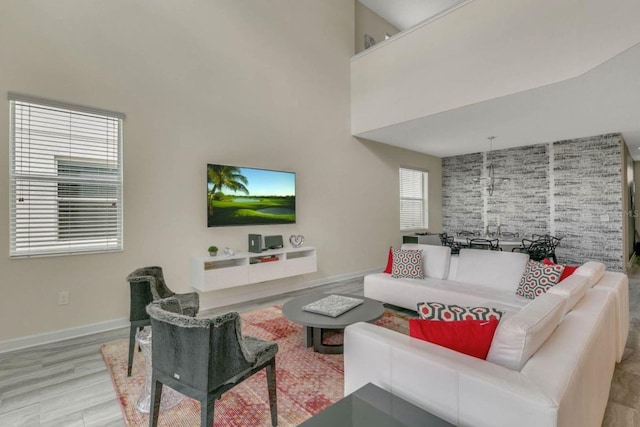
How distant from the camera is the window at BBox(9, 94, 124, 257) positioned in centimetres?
315

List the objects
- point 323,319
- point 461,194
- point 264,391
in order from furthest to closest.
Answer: point 461,194 < point 323,319 < point 264,391

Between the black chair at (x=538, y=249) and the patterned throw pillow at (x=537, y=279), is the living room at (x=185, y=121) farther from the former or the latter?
the patterned throw pillow at (x=537, y=279)

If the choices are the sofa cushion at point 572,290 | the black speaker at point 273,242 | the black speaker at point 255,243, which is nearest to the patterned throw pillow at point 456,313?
the sofa cushion at point 572,290

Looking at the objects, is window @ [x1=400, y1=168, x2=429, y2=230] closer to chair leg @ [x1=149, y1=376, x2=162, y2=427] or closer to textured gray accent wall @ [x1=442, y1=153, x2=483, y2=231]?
textured gray accent wall @ [x1=442, y1=153, x2=483, y2=231]

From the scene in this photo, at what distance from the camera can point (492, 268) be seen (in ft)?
12.3

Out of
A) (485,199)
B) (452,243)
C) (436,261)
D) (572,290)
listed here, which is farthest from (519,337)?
(485,199)

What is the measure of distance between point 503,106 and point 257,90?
3644mm

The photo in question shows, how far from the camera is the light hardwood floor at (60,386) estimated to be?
80.7 inches

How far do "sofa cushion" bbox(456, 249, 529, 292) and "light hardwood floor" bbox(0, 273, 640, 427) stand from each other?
3.58 ft

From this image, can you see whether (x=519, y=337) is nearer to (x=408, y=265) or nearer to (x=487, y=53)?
(x=408, y=265)

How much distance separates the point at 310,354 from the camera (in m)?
2.87

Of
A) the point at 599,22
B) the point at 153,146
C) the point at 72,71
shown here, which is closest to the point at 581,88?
the point at 599,22

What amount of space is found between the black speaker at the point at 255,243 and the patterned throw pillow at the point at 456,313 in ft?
10.4

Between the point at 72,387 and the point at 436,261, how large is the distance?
12.9ft
